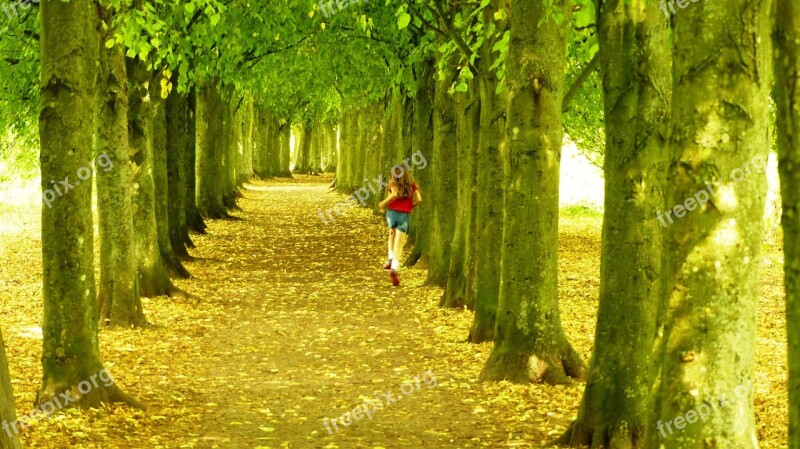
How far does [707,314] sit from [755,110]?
973 millimetres

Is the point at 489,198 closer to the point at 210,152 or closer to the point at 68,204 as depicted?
the point at 68,204

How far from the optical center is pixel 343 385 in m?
10.4

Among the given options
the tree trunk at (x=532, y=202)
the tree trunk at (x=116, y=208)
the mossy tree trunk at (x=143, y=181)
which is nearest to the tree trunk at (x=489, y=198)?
the tree trunk at (x=532, y=202)

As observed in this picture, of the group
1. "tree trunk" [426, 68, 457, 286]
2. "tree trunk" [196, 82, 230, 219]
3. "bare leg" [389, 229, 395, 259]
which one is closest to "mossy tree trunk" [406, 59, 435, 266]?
"tree trunk" [426, 68, 457, 286]

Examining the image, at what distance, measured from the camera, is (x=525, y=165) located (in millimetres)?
9719

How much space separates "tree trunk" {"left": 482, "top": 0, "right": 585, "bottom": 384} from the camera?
9.70 metres

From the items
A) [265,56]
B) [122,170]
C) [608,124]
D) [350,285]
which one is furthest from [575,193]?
[608,124]

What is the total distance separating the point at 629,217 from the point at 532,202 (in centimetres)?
229

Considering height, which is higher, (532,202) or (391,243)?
(532,202)

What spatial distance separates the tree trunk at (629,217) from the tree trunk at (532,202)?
2.09 meters

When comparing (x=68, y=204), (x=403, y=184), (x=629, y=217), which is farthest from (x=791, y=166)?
(x=403, y=184)

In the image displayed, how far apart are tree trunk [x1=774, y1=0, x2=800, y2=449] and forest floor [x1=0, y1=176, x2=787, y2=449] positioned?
3885mm

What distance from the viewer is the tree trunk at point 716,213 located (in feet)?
14.3

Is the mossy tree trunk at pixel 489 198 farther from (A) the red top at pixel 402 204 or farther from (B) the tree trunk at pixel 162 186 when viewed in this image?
(B) the tree trunk at pixel 162 186
